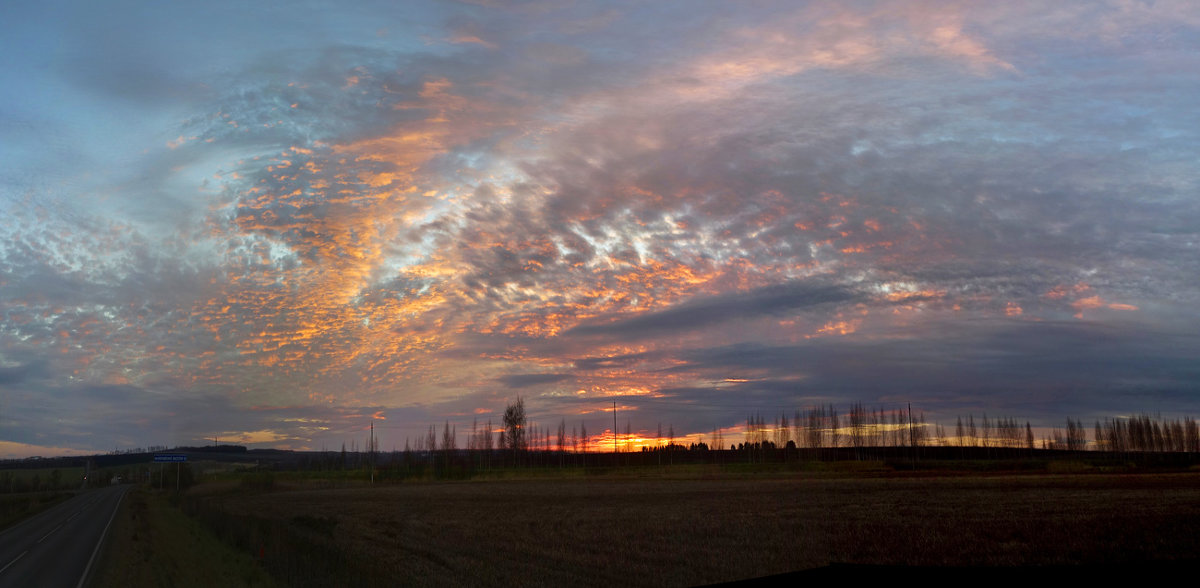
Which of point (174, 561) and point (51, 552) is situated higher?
point (174, 561)

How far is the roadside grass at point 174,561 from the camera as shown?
2255 centimetres

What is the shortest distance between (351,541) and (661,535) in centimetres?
1342

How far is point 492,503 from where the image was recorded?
51.7m

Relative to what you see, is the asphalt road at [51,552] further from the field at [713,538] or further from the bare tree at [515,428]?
the bare tree at [515,428]

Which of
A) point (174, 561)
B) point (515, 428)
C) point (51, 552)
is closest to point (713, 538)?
point (174, 561)

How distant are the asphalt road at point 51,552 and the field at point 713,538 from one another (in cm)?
559

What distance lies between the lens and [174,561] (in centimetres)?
2689

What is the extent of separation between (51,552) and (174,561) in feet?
37.4

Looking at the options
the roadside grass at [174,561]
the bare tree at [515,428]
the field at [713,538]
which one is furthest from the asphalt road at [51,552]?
the bare tree at [515,428]

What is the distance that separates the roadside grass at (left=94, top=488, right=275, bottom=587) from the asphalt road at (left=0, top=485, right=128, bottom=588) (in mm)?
818

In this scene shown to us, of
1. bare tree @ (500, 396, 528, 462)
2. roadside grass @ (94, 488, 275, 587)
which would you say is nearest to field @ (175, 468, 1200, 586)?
roadside grass @ (94, 488, 275, 587)

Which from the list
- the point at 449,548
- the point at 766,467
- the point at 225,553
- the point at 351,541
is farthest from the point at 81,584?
the point at 766,467

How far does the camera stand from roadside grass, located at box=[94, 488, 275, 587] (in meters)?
22.5

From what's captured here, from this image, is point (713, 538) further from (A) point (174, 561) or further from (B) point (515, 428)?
(B) point (515, 428)
